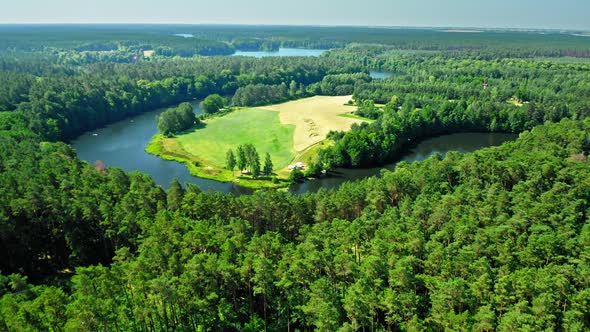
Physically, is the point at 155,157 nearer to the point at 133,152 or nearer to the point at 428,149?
the point at 133,152

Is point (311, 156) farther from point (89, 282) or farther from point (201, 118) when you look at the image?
point (89, 282)

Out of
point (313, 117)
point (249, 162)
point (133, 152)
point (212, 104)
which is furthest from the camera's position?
point (212, 104)

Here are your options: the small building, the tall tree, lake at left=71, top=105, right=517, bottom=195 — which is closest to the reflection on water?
lake at left=71, top=105, right=517, bottom=195

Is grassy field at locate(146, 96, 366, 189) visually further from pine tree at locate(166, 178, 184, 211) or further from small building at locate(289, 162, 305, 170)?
pine tree at locate(166, 178, 184, 211)

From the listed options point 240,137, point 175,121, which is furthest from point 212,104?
point 240,137

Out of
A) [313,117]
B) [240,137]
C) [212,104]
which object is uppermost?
[212,104]

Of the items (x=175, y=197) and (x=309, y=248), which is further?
(x=175, y=197)

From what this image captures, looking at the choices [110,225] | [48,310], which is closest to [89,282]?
[48,310]
